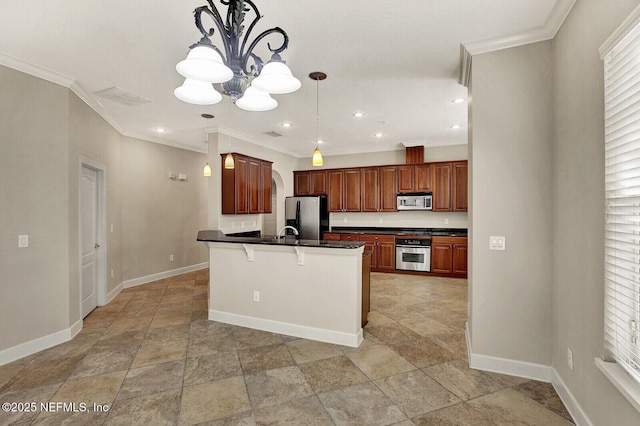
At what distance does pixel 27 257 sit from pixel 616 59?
15.4 feet

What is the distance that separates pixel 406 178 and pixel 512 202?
4124 mm

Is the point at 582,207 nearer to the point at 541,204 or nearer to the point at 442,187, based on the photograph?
the point at 541,204

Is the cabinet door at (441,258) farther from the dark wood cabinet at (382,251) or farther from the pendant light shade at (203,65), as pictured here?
the pendant light shade at (203,65)

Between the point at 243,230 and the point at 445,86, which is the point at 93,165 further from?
the point at 445,86

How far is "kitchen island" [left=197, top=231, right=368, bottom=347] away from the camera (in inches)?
123

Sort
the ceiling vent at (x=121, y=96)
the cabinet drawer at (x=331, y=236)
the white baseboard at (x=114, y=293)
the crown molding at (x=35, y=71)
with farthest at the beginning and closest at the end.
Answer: the cabinet drawer at (x=331, y=236) < the white baseboard at (x=114, y=293) < the ceiling vent at (x=121, y=96) < the crown molding at (x=35, y=71)

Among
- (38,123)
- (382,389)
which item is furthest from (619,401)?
(38,123)

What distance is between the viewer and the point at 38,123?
121 inches

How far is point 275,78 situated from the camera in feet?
5.92

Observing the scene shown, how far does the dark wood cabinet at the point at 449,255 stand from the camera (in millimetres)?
5957

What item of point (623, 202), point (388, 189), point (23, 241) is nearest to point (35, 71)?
point (23, 241)

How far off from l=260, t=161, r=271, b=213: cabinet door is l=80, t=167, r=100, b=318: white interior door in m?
2.60

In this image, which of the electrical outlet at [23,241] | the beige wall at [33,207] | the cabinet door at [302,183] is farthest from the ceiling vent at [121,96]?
the cabinet door at [302,183]

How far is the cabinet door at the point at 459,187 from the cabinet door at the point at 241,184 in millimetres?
4002
